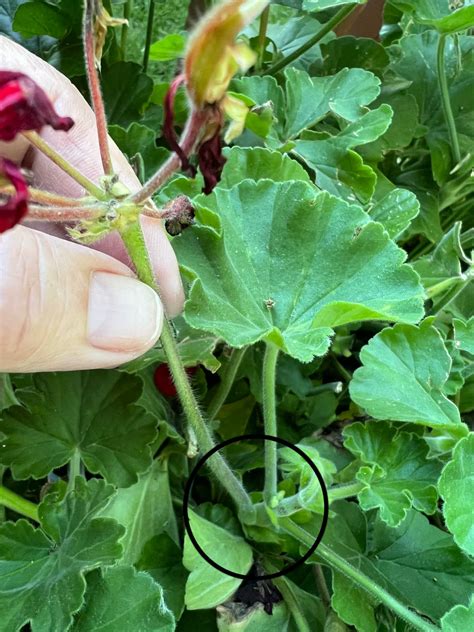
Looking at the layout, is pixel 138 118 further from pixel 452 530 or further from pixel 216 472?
pixel 452 530

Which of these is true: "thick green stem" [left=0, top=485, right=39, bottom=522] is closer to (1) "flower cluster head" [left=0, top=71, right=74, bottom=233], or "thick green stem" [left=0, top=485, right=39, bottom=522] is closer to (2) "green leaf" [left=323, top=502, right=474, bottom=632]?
(2) "green leaf" [left=323, top=502, right=474, bottom=632]

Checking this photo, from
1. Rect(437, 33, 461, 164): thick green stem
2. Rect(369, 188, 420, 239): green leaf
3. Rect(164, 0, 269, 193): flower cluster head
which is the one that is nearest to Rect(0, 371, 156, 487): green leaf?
Rect(369, 188, 420, 239): green leaf

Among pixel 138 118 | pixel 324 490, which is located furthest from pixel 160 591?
pixel 138 118

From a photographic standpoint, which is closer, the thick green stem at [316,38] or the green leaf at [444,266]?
the green leaf at [444,266]

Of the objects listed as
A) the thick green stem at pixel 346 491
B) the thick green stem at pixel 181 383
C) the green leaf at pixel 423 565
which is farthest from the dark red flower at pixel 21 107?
the green leaf at pixel 423 565

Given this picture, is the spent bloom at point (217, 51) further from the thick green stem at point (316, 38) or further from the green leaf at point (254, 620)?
the thick green stem at point (316, 38)

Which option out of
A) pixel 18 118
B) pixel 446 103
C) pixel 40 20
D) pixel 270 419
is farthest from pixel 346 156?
pixel 18 118
